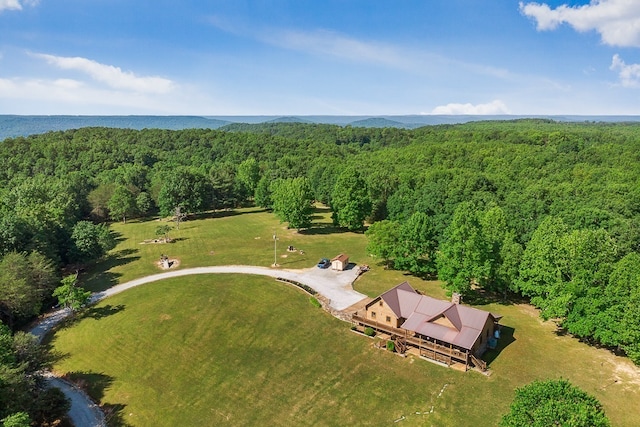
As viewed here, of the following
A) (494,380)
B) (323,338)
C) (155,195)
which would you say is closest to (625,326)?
(494,380)

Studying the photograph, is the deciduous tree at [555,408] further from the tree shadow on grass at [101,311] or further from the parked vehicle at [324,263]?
the tree shadow on grass at [101,311]

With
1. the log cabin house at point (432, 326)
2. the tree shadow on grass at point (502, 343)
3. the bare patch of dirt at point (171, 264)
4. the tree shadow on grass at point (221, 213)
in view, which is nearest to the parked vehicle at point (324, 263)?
the log cabin house at point (432, 326)

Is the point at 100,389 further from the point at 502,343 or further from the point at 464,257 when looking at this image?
the point at 464,257

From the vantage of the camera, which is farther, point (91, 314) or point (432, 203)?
point (432, 203)

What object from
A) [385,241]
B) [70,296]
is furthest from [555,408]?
[70,296]

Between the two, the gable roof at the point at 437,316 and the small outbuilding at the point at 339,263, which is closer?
the gable roof at the point at 437,316

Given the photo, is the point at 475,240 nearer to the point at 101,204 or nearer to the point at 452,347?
the point at 452,347
